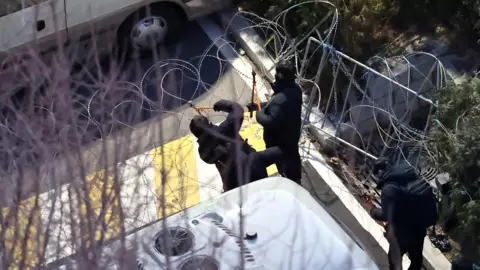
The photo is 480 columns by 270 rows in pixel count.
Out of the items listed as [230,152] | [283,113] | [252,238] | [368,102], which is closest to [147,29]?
[368,102]

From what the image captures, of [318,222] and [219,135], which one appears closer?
[318,222]

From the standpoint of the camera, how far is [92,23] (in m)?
8.52

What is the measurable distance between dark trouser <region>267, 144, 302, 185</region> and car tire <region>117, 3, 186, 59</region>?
2.31 m

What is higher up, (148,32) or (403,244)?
(148,32)

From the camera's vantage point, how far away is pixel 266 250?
5.49 metres

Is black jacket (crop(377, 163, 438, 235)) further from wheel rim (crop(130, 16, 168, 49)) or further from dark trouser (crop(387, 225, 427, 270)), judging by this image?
wheel rim (crop(130, 16, 168, 49))

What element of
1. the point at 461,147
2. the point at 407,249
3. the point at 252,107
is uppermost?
the point at 461,147

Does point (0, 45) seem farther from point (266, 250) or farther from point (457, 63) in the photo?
point (457, 63)

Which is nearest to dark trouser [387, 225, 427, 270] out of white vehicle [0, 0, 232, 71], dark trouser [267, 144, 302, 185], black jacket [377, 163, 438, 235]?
black jacket [377, 163, 438, 235]

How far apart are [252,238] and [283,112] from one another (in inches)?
55.6

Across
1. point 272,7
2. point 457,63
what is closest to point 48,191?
point 272,7

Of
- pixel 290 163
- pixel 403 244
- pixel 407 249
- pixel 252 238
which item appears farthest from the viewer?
pixel 290 163

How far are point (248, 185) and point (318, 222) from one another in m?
0.65

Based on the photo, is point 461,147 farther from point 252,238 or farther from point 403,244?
point 252,238
